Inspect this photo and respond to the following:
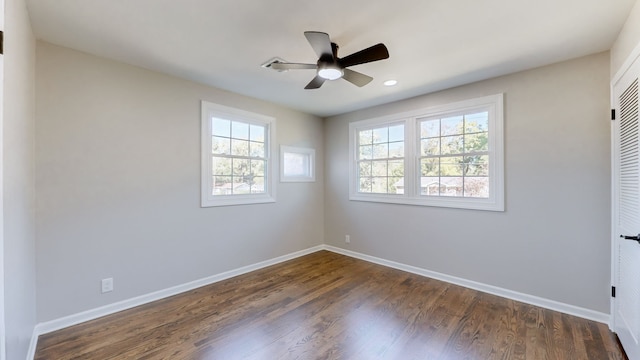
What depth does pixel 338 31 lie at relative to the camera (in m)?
2.14

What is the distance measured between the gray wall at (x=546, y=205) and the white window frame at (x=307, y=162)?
204cm

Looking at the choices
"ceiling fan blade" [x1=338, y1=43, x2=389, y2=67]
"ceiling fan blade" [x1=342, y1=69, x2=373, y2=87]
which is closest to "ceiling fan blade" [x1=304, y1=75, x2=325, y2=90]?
"ceiling fan blade" [x1=342, y1=69, x2=373, y2=87]

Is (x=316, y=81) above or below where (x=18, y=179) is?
above

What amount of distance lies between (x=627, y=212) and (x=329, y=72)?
101 inches

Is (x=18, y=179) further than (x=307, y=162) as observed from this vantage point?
No

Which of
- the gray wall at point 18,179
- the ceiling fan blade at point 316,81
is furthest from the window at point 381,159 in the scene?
the gray wall at point 18,179

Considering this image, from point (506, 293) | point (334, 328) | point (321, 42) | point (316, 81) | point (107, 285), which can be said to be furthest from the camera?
point (506, 293)

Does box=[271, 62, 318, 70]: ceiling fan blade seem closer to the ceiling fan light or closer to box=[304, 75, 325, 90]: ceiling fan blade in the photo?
the ceiling fan light

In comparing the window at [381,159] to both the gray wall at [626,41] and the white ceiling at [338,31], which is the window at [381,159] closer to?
the white ceiling at [338,31]

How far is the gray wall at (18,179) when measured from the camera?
52.1 inches

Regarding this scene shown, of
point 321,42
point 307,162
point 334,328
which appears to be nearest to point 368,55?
point 321,42

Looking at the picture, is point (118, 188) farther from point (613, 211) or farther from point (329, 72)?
point (613, 211)

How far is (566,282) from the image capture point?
8.75 feet

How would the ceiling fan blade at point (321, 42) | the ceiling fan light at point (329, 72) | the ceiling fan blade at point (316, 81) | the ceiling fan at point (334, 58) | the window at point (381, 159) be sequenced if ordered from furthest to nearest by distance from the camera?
the window at point (381, 159), the ceiling fan blade at point (316, 81), the ceiling fan light at point (329, 72), the ceiling fan at point (334, 58), the ceiling fan blade at point (321, 42)
